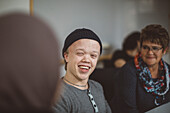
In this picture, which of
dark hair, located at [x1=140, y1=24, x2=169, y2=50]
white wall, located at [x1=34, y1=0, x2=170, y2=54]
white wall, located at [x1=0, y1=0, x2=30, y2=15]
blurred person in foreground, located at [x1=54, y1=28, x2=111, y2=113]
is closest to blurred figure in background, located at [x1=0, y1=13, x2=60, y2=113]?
blurred person in foreground, located at [x1=54, y1=28, x2=111, y2=113]

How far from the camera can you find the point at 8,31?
0.38 meters

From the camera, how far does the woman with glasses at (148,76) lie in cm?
135

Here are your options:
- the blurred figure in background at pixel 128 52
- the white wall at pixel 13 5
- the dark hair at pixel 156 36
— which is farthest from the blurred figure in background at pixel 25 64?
the blurred figure in background at pixel 128 52

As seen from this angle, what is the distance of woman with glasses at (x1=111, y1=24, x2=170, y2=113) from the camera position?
1354 millimetres

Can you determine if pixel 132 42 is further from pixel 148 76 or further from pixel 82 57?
pixel 82 57

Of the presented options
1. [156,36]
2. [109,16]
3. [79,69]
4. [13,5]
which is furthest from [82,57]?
[109,16]

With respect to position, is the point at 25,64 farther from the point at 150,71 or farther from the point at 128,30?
the point at 128,30

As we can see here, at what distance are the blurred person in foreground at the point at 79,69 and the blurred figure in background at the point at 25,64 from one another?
595mm

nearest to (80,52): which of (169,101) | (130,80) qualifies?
(130,80)

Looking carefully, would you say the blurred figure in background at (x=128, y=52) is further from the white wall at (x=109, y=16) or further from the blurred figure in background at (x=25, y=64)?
the blurred figure in background at (x=25, y=64)

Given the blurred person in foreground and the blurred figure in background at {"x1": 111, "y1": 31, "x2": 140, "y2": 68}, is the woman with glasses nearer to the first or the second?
the blurred person in foreground

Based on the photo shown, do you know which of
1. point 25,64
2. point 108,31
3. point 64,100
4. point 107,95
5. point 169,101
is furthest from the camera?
point 108,31

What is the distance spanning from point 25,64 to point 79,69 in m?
0.68

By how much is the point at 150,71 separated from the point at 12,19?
125cm
